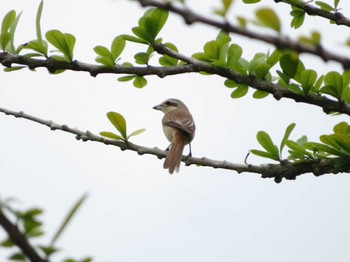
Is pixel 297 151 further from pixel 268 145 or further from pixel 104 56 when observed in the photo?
pixel 104 56

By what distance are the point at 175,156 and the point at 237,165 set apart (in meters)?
2.51

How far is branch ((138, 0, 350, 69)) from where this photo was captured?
70cm

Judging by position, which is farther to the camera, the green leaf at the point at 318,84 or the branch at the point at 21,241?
the green leaf at the point at 318,84

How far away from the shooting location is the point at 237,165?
117 inches

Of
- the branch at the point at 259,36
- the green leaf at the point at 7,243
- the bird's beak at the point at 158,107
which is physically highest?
the bird's beak at the point at 158,107

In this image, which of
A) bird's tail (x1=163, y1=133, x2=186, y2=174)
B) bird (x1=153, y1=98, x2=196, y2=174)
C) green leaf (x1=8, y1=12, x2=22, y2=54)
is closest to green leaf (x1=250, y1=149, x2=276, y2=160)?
bird's tail (x1=163, y1=133, x2=186, y2=174)

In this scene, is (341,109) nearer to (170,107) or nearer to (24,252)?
(24,252)

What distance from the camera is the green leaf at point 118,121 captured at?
319cm

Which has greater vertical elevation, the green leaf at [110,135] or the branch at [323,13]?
the branch at [323,13]

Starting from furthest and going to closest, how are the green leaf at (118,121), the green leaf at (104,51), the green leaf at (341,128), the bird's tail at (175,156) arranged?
the bird's tail at (175,156) → the green leaf at (118,121) → the green leaf at (341,128) → the green leaf at (104,51)

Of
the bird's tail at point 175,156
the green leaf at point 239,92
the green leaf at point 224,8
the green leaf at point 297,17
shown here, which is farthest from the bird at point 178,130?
the green leaf at point 224,8

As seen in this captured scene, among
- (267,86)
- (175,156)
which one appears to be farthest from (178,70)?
(175,156)

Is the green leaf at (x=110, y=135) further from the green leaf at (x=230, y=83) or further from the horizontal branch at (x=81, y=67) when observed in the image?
the green leaf at (x=230, y=83)

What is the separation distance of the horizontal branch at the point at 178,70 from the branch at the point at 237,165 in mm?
276
